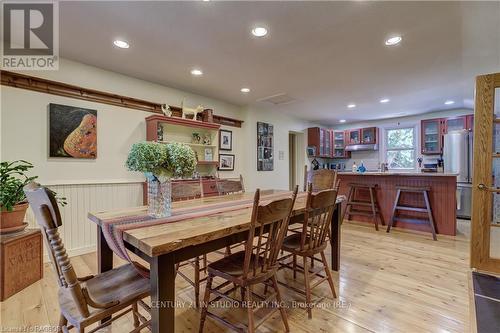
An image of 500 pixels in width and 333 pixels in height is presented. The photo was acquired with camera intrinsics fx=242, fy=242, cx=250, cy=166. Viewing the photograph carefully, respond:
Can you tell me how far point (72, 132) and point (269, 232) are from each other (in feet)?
9.40

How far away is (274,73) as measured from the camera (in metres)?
3.41

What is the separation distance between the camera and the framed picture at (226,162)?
470cm

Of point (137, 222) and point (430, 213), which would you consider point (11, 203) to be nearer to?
point (137, 222)

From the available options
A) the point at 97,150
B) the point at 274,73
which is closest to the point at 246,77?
the point at 274,73

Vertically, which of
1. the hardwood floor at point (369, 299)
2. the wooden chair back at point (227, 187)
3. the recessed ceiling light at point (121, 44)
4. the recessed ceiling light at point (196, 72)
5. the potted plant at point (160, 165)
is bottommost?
the hardwood floor at point (369, 299)

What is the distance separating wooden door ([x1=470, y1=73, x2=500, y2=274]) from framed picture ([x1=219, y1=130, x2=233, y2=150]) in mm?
3631

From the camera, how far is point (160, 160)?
151cm

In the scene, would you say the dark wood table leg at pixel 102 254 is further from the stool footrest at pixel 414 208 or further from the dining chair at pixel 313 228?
the stool footrest at pixel 414 208

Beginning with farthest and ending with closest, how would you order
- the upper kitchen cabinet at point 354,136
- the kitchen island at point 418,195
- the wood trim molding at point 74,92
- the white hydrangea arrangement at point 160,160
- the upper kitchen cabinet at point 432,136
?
1. the upper kitchen cabinet at point 354,136
2. the upper kitchen cabinet at point 432,136
3. the kitchen island at point 418,195
4. the wood trim molding at point 74,92
5. the white hydrangea arrangement at point 160,160

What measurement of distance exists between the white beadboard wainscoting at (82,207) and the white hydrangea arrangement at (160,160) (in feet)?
6.62

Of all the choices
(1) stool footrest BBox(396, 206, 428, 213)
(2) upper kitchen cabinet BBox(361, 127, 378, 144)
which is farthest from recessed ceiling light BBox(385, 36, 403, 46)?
(2) upper kitchen cabinet BBox(361, 127, 378, 144)

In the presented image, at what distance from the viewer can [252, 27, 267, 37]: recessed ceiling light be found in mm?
2322

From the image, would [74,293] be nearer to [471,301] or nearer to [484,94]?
[471,301]

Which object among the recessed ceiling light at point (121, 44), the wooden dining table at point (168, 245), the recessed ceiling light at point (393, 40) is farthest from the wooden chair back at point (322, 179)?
the recessed ceiling light at point (121, 44)
